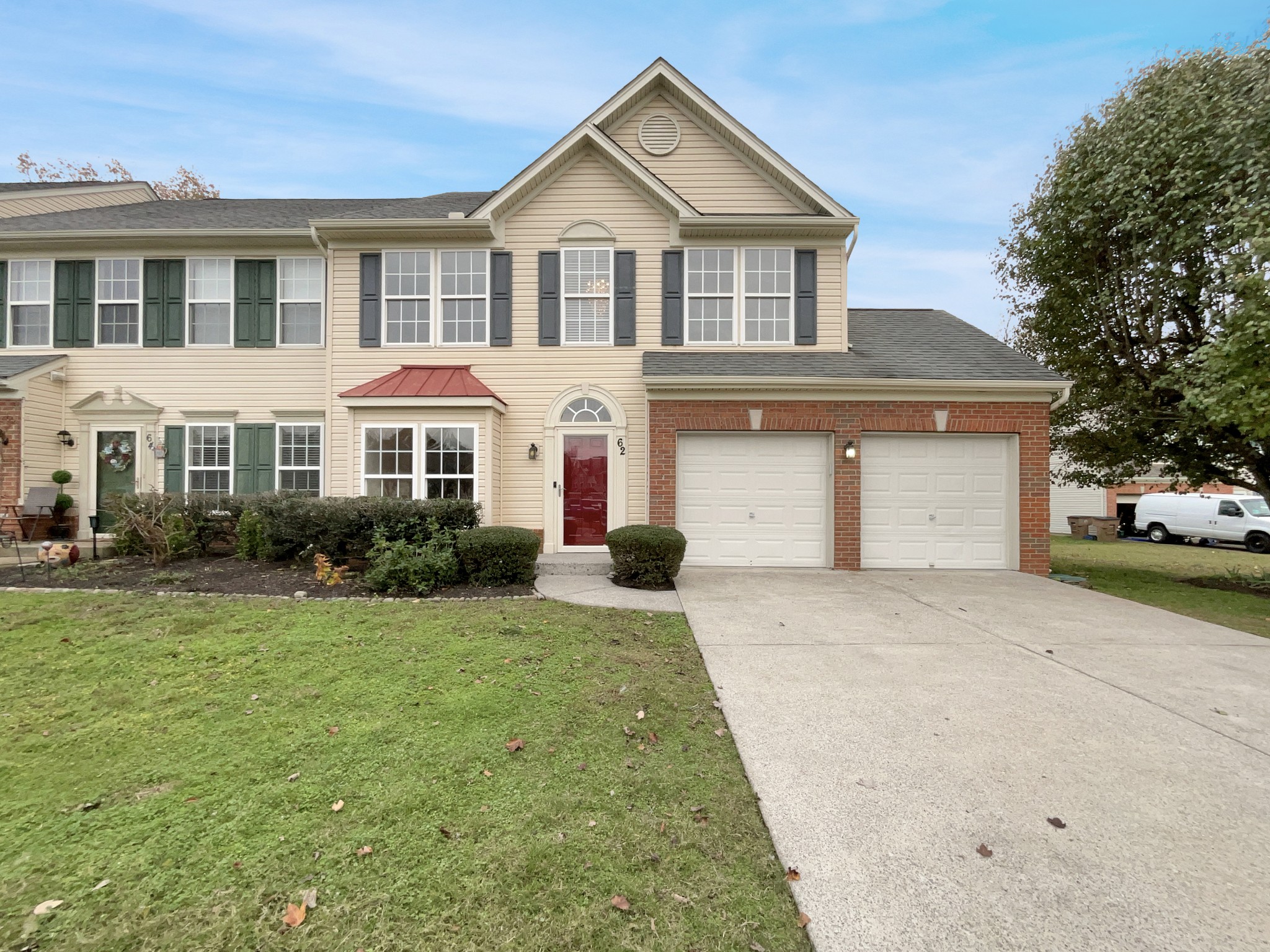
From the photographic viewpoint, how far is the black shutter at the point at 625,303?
10648mm

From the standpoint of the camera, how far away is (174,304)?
11555 millimetres

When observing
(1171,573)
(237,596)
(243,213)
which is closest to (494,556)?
(237,596)

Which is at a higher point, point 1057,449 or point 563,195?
point 563,195

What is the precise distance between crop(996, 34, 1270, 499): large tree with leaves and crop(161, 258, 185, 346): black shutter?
17.8 metres

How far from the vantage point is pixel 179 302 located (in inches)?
455

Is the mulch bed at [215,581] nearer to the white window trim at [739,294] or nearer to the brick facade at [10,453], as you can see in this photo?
the brick facade at [10,453]

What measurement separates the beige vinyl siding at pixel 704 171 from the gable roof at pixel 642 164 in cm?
17

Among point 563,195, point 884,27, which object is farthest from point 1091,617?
point 884,27

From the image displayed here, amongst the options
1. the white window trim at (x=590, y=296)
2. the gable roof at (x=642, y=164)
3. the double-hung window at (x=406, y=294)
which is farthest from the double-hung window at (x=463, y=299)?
the white window trim at (x=590, y=296)

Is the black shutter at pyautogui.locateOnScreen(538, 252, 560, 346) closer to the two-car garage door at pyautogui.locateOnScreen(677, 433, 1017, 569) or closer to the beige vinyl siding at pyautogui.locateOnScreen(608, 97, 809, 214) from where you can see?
the beige vinyl siding at pyautogui.locateOnScreen(608, 97, 809, 214)

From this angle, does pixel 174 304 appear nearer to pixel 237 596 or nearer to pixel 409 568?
pixel 237 596

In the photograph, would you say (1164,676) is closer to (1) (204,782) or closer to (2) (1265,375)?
(2) (1265,375)

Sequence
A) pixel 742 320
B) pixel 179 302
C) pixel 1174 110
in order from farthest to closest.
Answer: pixel 179 302 → pixel 742 320 → pixel 1174 110

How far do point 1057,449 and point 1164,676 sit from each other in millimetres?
9332
